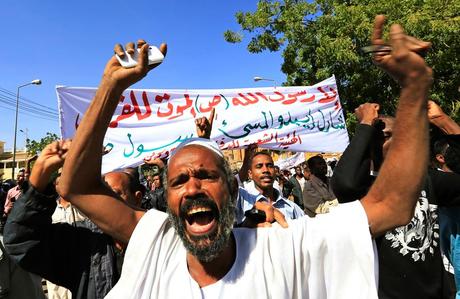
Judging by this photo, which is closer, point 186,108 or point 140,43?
point 140,43

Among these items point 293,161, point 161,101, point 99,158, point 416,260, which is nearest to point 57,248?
point 99,158

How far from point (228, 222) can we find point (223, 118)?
143 inches

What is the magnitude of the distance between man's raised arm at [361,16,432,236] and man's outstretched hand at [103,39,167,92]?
0.86m

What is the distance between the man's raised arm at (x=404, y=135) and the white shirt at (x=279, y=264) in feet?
0.33

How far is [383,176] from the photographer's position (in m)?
1.57

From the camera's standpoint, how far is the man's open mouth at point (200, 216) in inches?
69.3

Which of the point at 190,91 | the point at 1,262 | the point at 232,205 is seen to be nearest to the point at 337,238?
the point at 232,205

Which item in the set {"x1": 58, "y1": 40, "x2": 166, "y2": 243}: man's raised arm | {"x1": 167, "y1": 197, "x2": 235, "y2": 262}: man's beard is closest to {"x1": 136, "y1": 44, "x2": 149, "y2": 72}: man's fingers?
{"x1": 58, "y1": 40, "x2": 166, "y2": 243}: man's raised arm

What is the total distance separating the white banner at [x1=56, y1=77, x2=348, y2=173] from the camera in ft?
15.5

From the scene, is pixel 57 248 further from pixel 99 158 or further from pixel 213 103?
pixel 213 103

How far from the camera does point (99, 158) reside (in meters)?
1.80

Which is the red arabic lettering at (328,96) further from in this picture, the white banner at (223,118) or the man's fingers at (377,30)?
the man's fingers at (377,30)

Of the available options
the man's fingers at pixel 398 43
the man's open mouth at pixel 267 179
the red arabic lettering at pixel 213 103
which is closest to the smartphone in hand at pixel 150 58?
the man's fingers at pixel 398 43

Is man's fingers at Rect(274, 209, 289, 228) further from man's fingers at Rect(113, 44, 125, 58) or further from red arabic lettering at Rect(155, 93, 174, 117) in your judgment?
red arabic lettering at Rect(155, 93, 174, 117)
